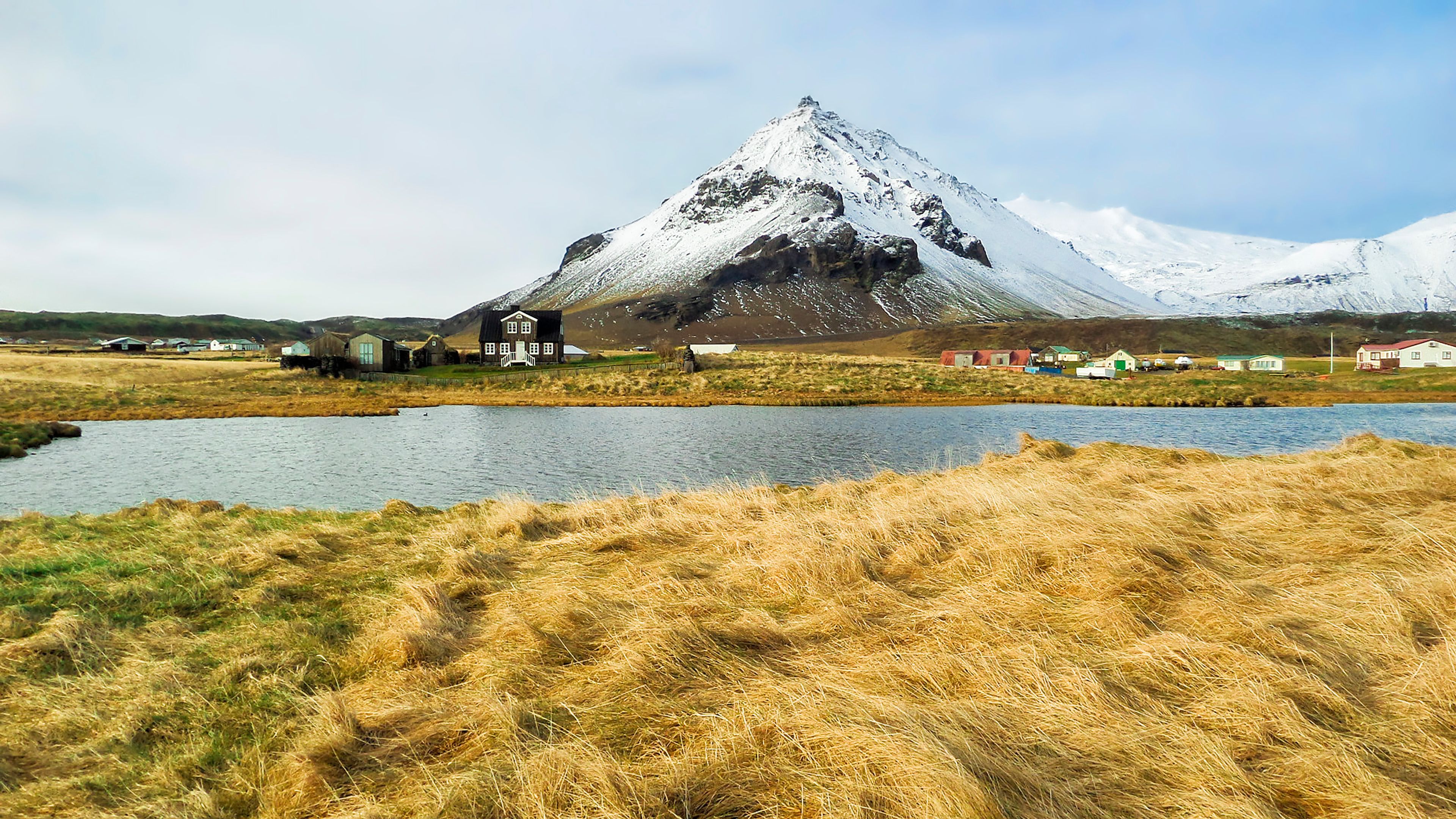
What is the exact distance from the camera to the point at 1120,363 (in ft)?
282

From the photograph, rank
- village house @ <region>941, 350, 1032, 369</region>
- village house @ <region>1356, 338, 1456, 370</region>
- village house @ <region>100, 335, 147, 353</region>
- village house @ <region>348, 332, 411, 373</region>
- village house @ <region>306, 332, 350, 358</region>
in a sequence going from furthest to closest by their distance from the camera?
village house @ <region>100, 335, 147, 353</region>
village house @ <region>941, 350, 1032, 369</region>
village house @ <region>1356, 338, 1456, 370</region>
village house @ <region>348, 332, 411, 373</region>
village house @ <region>306, 332, 350, 358</region>

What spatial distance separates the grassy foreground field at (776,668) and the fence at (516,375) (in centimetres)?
5255

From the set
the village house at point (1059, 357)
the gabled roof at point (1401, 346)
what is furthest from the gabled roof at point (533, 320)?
the gabled roof at point (1401, 346)

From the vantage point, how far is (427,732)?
434cm

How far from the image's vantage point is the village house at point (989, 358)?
89.9m

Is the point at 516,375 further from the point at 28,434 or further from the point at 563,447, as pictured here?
the point at 563,447

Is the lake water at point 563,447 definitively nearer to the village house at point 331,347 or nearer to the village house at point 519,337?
the village house at point 331,347

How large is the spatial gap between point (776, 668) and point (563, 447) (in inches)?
930

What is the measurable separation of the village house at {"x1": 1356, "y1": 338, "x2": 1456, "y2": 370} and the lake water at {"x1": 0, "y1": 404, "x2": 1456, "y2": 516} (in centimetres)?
5654

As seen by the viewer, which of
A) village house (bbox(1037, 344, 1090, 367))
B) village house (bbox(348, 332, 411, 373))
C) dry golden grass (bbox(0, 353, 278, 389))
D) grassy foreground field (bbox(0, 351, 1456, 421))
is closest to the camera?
grassy foreground field (bbox(0, 351, 1456, 421))

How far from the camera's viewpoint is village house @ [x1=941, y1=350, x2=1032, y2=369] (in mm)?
89875

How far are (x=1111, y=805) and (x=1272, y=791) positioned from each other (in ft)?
2.76

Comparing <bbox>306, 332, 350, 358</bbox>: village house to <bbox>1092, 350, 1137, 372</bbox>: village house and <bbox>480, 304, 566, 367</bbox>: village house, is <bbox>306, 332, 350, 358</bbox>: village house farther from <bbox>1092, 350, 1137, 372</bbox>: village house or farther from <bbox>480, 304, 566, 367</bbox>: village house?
<bbox>1092, 350, 1137, 372</bbox>: village house

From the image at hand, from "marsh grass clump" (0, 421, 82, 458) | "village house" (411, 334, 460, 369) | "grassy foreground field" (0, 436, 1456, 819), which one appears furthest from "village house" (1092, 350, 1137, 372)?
"marsh grass clump" (0, 421, 82, 458)
